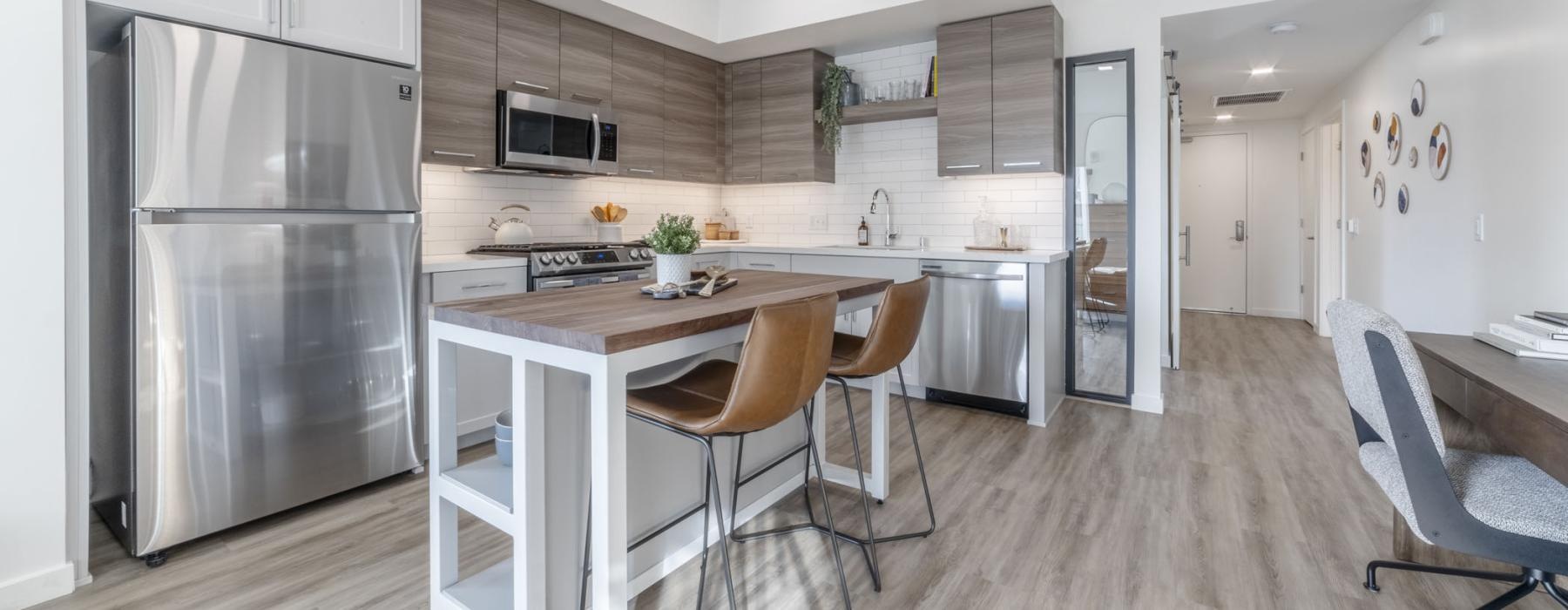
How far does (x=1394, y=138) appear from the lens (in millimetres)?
4543

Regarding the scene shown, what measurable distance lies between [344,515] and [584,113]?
2366 mm

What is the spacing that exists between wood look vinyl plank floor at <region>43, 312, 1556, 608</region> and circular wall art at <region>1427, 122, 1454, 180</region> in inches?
58.0

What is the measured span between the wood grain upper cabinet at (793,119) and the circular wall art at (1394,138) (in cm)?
354

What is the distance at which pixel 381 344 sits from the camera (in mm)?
2703

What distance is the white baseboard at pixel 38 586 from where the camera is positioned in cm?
192

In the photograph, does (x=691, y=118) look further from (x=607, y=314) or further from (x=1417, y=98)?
(x=1417, y=98)

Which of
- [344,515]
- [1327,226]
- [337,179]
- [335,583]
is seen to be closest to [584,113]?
[337,179]

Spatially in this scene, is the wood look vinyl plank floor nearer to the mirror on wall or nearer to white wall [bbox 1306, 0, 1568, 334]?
the mirror on wall

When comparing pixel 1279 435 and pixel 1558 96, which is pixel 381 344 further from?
pixel 1558 96

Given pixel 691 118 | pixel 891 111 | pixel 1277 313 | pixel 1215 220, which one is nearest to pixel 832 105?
pixel 891 111

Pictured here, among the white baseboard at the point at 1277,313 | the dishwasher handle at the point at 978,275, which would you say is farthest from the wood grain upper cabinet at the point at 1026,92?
the white baseboard at the point at 1277,313

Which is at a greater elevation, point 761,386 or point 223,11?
point 223,11

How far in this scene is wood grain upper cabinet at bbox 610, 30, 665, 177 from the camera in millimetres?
4312

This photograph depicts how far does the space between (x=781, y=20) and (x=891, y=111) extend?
2.91ft
